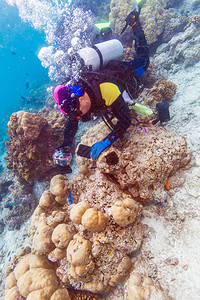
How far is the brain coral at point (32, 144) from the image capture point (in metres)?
4.88

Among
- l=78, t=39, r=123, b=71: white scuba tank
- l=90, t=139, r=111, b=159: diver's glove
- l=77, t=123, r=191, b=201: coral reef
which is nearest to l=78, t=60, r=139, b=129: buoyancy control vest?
l=90, t=139, r=111, b=159: diver's glove

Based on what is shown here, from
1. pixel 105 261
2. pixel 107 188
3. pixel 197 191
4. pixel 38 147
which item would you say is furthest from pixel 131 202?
pixel 38 147

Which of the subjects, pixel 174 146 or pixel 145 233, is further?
pixel 174 146

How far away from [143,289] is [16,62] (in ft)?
251

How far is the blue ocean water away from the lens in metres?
21.5

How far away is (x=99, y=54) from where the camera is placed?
3.63 meters

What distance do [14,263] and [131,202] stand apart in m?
3.23

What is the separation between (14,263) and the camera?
11.5 ft

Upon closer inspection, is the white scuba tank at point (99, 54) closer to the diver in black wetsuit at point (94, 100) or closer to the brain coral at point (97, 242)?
the diver in black wetsuit at point (94, 100)

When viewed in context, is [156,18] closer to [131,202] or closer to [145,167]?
[145,167]

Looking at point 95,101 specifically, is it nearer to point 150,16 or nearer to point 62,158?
point 62,158

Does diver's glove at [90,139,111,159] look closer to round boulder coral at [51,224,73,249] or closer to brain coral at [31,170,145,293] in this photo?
brain coral at [31,170,145,293]

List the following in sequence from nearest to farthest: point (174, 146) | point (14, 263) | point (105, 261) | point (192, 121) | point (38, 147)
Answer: point (105, 261) < point (174, 146) < point (14, 263) < point (192, 121) < point (38, 147)

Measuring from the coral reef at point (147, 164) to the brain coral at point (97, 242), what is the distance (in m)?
0.27
